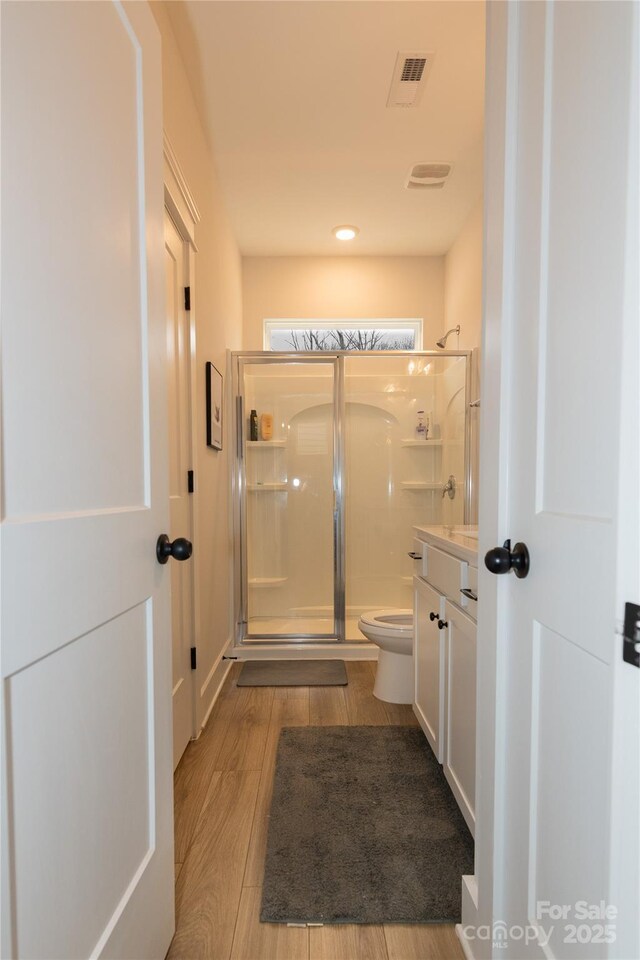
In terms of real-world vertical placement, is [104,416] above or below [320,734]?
above

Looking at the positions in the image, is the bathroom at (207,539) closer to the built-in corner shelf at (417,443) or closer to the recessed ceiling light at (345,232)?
the recessed ceiling light at (345,232)

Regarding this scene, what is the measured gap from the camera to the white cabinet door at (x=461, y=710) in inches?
60.9

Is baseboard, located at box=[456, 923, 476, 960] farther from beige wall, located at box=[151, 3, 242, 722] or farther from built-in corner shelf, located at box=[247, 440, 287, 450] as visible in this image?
built-in corner shelf, located at box=[247, 440, 287, 450]

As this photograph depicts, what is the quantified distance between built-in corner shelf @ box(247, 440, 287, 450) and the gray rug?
2.00 meters

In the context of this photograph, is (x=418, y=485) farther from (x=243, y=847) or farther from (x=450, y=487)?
(x=243, y=847)

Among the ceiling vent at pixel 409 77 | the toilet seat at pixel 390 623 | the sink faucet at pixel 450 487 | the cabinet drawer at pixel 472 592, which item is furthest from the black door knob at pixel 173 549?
the sink faucet at pixel 450 487

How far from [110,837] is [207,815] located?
3.18 ft

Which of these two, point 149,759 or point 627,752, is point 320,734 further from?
point 627,752

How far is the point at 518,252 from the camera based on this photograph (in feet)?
3.31

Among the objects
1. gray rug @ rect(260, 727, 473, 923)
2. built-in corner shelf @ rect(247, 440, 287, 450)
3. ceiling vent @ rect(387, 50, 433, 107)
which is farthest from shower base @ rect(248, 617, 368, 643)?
ceiling vent @ rect(387, 50, 433, 107)

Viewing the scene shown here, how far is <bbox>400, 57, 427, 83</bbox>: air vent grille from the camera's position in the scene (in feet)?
7.33

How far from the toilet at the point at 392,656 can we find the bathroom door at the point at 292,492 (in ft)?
3.04

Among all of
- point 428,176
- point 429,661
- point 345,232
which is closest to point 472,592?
point 429,661

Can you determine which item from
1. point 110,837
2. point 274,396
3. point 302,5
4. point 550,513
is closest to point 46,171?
point 550,513
